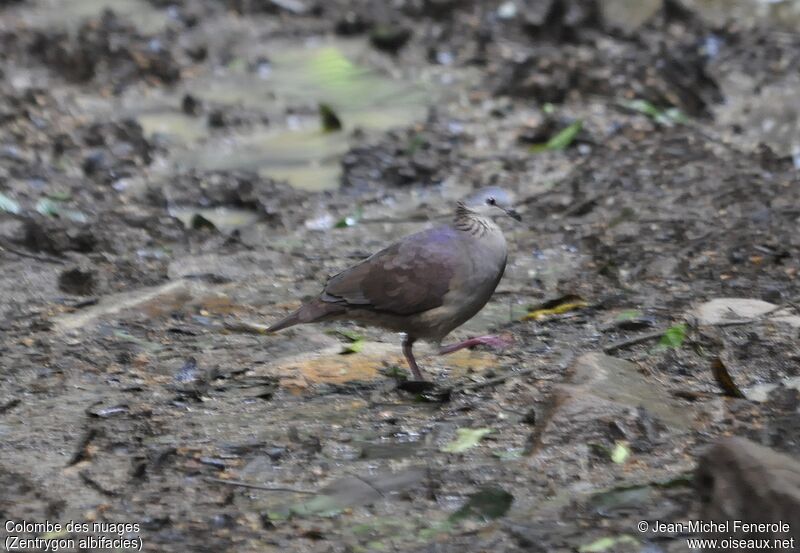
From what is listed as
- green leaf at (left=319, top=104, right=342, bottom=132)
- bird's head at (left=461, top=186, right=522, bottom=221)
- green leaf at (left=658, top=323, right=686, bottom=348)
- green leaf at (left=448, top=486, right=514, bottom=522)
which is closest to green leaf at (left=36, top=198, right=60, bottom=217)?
green leaf at (left=319, top=104, right=342, bottom=132)

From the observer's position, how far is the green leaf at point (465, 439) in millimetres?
4629

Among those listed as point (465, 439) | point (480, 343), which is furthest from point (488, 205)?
point (465, 439)

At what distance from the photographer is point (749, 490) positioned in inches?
132

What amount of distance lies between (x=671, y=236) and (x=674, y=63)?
134 inches

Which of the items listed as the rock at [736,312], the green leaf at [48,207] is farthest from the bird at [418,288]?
the green leaf at [48,207]

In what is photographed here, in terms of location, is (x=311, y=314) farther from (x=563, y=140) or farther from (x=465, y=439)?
(x=563, y=140)

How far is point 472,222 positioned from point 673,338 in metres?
0.98

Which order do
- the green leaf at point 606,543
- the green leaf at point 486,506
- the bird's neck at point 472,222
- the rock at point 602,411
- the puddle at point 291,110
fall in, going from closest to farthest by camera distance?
the green leaf at point 606,543 → the green leaf at point 486,506 → the rock at point 602,411 → the bird's neck at point 472,222 → the puddle at point 291,110

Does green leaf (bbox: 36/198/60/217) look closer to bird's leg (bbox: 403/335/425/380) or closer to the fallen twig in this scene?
bird's leg (bbox: 403/335/425/380)

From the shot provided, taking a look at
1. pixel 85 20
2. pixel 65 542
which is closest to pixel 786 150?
pixel 65 542

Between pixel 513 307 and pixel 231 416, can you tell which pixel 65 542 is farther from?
pixel 513 307

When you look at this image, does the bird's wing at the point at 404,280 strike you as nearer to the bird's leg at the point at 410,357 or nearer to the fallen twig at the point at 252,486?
the bird's leg at the point at 410,357

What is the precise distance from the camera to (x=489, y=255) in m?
5.45

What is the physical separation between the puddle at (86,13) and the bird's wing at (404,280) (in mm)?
7284
